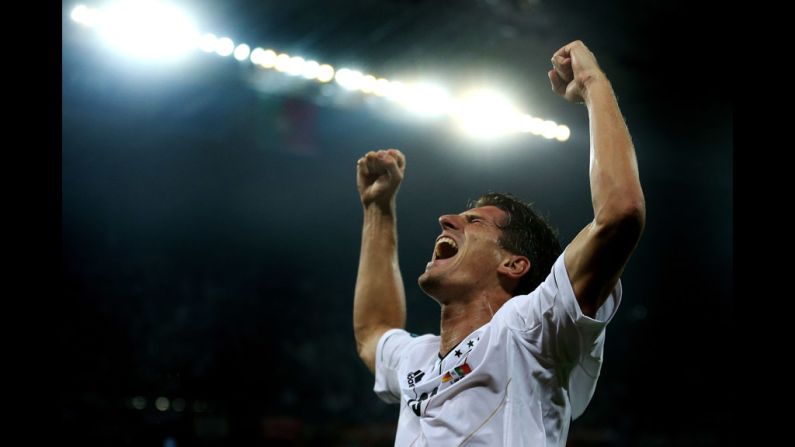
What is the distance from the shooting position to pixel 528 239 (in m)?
2.31

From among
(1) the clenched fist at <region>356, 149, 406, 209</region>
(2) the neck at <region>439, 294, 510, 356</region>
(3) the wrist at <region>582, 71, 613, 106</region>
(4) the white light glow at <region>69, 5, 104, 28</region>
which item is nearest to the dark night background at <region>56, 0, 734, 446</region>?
(4) the white light glow at <region>69, 5, 104, 28</region>

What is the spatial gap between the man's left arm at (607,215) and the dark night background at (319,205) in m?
3.70

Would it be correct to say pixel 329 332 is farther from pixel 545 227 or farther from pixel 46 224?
pixel 46 224

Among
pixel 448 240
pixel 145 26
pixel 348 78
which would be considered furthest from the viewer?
pixel 348 78

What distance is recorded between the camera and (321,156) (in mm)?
8078

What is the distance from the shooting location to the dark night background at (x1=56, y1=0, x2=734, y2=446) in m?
5.97

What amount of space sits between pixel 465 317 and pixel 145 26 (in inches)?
162

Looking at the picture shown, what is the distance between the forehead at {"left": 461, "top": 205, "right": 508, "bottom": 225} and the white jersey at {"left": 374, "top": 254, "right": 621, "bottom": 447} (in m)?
0.33

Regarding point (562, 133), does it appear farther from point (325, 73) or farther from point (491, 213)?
point (491, 213)

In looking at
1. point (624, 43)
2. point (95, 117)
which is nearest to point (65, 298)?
point (95, 117)

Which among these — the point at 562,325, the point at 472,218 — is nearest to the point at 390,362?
the point at 472,218

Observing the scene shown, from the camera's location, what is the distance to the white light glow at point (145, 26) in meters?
5.49

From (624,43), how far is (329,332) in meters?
4.42

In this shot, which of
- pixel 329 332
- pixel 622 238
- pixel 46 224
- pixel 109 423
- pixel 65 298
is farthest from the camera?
pixel 329 332
